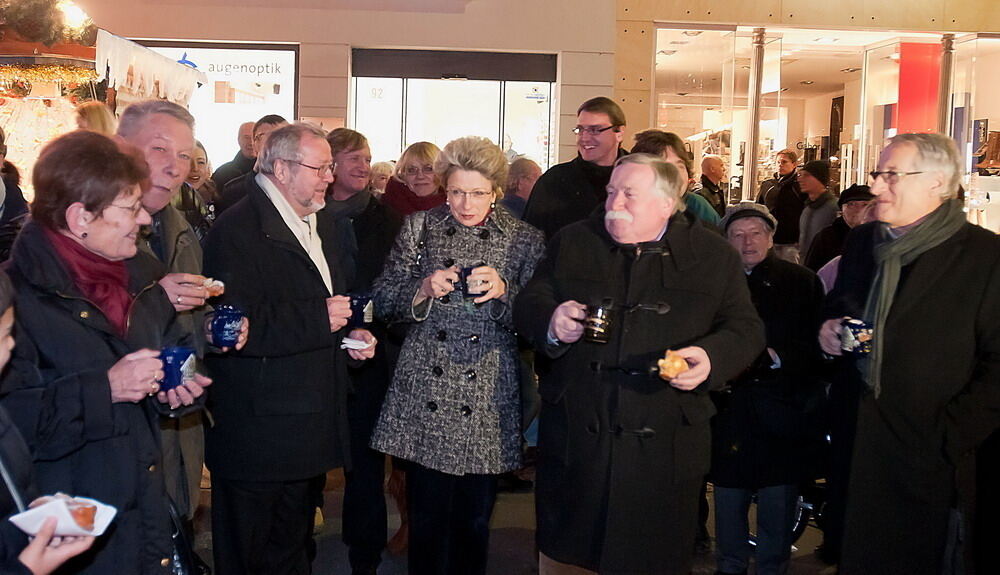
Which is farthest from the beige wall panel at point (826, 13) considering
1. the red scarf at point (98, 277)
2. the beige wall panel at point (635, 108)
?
the red scarf at point (98, 277)

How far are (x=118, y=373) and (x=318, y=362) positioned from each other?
3.66 ft

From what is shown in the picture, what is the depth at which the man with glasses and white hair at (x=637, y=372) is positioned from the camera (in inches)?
133

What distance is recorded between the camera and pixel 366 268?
190 inches

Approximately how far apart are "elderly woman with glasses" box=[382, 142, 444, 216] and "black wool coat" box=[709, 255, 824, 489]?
2.20 m

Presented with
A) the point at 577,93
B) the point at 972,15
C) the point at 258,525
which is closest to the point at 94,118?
the point at 258,525

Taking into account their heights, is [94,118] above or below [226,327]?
→ above

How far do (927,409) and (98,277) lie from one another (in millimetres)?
2853

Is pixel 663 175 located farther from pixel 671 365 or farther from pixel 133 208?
pixel 133 208

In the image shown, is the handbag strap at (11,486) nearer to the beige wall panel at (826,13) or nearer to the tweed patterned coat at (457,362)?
the tweed patterned coat at (457,362)

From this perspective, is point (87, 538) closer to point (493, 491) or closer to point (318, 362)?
point (318, 362)

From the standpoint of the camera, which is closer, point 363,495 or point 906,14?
point 363,495

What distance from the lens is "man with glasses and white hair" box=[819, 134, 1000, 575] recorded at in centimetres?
349

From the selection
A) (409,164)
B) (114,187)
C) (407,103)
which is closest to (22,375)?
(114,187)

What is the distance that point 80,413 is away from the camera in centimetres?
265
